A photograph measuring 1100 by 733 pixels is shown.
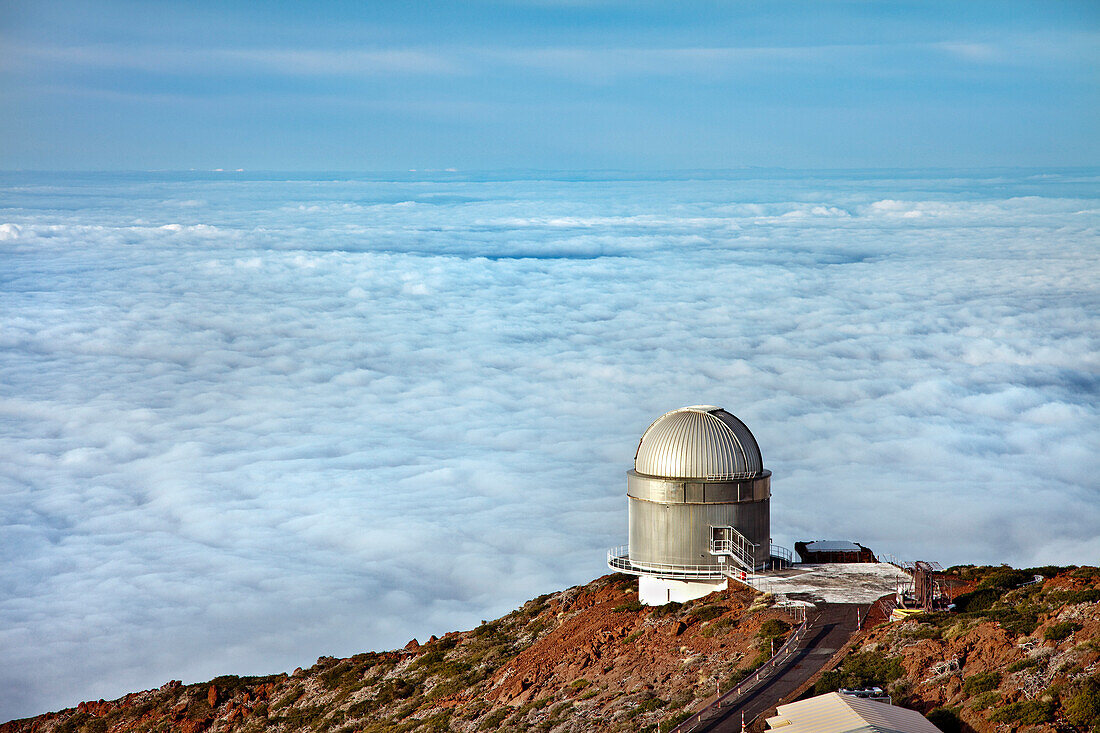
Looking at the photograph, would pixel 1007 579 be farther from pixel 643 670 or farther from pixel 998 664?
pixel 643 670

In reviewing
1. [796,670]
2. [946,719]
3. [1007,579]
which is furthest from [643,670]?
[1007,579]

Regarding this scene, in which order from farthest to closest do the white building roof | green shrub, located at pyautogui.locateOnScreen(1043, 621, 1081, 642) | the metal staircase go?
the metal staircase
green shrub, located at pyautogui.locateOnScreen(1043, 621, 1081, 642)
the white building roof

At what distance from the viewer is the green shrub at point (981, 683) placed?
2223 cm

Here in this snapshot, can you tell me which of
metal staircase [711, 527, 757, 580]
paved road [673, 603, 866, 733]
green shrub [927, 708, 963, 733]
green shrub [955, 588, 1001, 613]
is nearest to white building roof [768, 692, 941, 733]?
green shrub [927, 708, 963, 733]

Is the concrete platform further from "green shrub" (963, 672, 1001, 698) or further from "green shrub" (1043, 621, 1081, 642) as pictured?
"green shrub" (963, 672, 1001, 698)

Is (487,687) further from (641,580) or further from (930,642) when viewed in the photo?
(930,642)

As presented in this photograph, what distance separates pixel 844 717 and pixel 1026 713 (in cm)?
346

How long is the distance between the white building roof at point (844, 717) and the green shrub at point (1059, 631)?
3658 mm

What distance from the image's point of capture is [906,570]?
3316 centimetres

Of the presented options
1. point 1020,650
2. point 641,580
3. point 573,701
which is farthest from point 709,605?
point 1020,650

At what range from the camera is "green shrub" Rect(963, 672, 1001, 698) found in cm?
2223

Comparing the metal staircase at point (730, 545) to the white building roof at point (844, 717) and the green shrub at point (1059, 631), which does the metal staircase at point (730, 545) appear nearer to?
the green shrub at point (1059, 631)

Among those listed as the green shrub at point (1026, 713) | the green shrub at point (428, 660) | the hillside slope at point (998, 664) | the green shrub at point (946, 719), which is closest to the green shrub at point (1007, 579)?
the hillside slope at point (998, 664)

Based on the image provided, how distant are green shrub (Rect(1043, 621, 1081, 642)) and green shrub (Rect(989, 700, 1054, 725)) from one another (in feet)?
8.11
